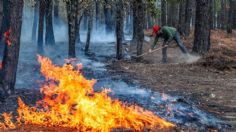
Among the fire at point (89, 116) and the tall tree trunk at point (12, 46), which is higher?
the tall tree trunk at point (12, 46)

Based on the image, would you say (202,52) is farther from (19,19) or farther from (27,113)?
(27,113)

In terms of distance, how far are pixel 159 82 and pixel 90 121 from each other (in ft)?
22.0

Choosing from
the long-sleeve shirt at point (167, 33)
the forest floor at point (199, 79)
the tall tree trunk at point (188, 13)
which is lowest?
the forest floor at point (199, 79)

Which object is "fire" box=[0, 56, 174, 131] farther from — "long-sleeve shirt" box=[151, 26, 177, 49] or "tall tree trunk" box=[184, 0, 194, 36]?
"tall tree trunk" box=[184, 0, 194, 36]

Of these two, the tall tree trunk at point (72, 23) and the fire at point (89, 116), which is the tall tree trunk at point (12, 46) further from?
the tall tree trunk at point (72, 23)

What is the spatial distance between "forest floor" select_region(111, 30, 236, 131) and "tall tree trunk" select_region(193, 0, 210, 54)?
1.83 feet

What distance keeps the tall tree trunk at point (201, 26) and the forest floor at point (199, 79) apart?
56 cm

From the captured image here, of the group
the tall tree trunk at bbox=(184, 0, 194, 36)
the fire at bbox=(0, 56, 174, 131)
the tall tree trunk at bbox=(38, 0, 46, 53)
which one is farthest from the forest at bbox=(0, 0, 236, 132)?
the tall tree trunk at bbox=(184, 0, 194, 36)

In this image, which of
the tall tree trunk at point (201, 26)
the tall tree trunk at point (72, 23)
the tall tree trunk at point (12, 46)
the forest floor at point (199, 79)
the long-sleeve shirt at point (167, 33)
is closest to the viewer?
the tall tree trunk at point (12, 46)

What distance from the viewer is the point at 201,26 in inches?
746

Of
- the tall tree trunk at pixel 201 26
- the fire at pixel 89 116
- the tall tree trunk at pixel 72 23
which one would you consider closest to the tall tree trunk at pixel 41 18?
the tall tree trunk at pixel 72 23

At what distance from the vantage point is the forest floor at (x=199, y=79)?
1086cm

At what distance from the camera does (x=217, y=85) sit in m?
13.6

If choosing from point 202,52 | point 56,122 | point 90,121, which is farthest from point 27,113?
point 202,52
